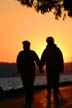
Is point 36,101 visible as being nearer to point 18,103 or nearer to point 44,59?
point 18,103

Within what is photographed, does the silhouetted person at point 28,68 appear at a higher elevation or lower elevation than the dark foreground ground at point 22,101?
higher

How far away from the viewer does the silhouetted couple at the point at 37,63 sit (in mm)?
20281

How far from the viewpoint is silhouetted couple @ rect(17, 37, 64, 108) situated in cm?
2028

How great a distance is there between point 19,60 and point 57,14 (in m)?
13.8

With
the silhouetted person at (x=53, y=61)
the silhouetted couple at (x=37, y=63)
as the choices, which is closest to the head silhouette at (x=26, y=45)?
the silhouetted couple at (x=37, y=63)

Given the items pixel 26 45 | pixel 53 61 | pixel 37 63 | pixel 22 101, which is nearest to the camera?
pixel 26 45

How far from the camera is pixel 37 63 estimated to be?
20.7m

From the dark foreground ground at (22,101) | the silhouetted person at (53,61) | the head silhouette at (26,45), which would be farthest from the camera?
the dark foreground ground at (22,101)

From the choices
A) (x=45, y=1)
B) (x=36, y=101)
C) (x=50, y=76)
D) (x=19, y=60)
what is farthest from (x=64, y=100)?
(x=45, y=1)

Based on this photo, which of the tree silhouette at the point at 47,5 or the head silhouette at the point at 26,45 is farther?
the tree silhouette at the point at 47,5

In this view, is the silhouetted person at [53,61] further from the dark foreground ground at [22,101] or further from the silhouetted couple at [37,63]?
the dark foreground ground at [22,101]

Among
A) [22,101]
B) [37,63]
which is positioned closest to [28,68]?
[37,63]

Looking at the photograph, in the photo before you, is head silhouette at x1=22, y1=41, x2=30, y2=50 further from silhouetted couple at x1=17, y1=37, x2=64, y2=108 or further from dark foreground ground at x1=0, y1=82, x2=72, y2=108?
dark foreground ground at x1=0, y1=82, x2=72, y2=108

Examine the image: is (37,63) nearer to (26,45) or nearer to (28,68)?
(28,68)
